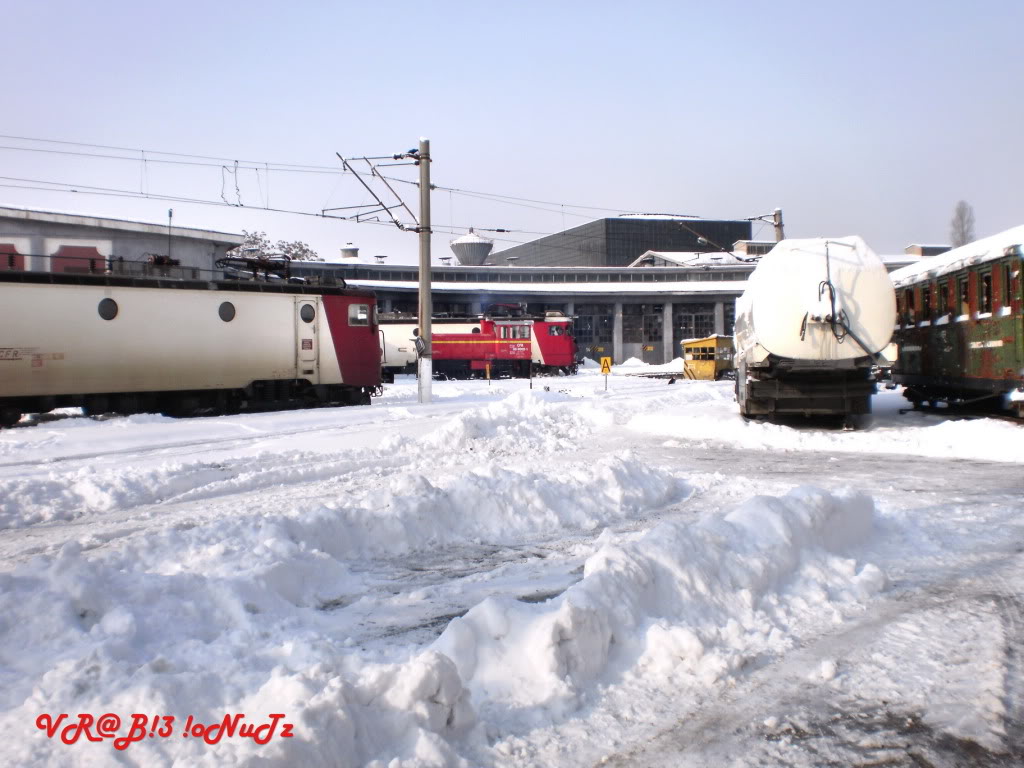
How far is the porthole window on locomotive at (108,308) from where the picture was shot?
1714 centimetres

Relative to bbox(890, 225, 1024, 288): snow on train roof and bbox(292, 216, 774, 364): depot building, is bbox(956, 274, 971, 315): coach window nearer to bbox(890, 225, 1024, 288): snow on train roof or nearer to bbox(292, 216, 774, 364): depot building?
bbox(890, 225, 1024, 288): snow on train roof

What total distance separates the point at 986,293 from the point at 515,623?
49.2 ft

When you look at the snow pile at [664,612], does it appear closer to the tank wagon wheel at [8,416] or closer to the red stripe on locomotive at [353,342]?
the tank wagon wheel at [8,416]

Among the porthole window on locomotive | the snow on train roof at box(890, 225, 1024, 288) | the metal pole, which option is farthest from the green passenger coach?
the porthole window on locomotive

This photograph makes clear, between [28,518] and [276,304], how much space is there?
12.6 meters

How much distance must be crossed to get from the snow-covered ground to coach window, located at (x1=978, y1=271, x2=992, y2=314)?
720 cm

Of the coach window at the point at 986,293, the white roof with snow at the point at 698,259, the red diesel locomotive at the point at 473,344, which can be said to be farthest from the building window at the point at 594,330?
the coach window at the point at 986,293

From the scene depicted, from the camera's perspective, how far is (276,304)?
20.0 metres

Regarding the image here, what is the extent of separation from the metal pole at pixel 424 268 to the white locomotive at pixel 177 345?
2.33 m

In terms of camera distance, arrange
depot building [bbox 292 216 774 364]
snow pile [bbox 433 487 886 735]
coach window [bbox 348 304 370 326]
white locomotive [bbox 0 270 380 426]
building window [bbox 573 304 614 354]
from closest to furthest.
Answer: snow pile [bbox 433 487 886 735], white locomotive [bbox 0 270 380 426], coach window [bbox 348 304 370 326], depot building [bbox 292 216 774 364], building window [bbox 573 304 614 354]

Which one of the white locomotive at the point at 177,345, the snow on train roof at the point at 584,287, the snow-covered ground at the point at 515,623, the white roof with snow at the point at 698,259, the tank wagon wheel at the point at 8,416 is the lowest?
the snow-covered ground at the point at 515,623

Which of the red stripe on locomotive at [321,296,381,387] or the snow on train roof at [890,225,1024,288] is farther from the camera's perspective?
the red stripe on locomotive at [321,296,381,387]

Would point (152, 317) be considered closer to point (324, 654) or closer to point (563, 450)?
point (563, 450)

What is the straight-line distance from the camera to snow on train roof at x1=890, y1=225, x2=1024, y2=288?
46.9 feet
